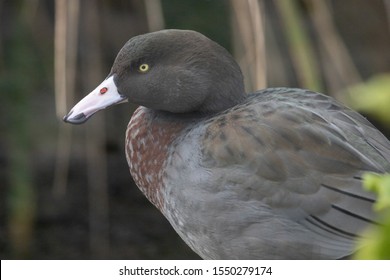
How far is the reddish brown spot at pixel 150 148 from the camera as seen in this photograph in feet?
8.55

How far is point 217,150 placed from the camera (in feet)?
7.95

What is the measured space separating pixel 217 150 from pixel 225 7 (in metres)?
2.04

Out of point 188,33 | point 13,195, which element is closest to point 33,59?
point 13,195

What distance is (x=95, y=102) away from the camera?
2520 millimetres

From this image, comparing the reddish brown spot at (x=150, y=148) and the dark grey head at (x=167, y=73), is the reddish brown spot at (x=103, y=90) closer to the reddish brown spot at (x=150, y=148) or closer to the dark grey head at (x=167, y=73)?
the dark grey head at (x=167, y=73)

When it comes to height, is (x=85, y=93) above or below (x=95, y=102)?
below

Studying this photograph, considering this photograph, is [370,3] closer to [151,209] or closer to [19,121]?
[151,209]

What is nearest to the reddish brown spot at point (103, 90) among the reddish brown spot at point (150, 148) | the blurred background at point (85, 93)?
the reddish brown spot at point (150, 148)

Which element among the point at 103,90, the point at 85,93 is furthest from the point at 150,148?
the point at 85,93

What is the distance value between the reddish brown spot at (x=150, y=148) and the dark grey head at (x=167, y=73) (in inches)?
3.8

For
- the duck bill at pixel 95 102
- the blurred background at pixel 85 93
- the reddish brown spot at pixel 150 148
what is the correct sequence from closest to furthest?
1. the duck bill at pixel 95 102
2. the reddish brown spot at pixel 150 148
3. the blurred background at pixel 85 93

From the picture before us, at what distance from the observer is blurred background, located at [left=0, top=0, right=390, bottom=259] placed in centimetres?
424

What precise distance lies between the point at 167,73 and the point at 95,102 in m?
0.26

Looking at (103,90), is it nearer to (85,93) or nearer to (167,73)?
(167,73)
